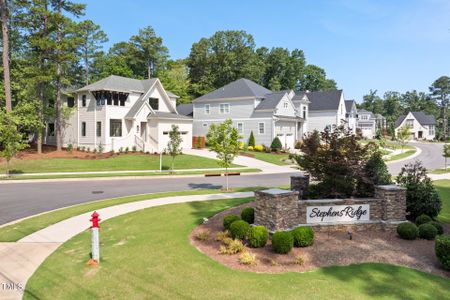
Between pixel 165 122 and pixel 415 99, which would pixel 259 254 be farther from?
pixel 415 99

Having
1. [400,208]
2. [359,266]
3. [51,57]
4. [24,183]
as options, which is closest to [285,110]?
[51,57]

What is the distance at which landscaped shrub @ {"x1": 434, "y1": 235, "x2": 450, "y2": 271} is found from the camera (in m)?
8.42

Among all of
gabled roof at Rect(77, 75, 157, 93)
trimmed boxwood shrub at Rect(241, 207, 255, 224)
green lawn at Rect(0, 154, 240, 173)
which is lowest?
trimmed boxwood shrub at Rect(241, 207, 255, 224)

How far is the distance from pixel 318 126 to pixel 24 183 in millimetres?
50885

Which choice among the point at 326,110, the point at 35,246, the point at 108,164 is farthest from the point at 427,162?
the point at 35,246

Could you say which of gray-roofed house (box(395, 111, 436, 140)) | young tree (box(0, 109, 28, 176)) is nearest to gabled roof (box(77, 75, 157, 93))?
young tree (box(0, 109, 28, 176))

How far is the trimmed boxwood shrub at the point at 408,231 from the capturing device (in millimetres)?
10562

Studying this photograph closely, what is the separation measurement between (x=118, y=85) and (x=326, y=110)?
3760 centimetres

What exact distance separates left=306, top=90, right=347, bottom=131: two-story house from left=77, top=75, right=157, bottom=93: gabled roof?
1282 inches

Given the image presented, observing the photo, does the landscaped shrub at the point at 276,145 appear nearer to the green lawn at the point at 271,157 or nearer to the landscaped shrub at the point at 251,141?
the green lawn at the point at 271,157

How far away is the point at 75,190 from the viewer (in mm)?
21016

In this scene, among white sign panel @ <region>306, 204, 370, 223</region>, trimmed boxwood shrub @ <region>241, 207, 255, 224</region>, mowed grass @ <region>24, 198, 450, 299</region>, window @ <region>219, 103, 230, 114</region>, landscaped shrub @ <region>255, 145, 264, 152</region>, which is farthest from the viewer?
window @ <region>219, 103, 230, 114</region>

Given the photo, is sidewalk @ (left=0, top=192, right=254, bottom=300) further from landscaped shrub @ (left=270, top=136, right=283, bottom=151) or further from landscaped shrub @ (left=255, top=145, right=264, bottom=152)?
landscaped shrub @ (left=270, top=136, right=283, bottom=151)

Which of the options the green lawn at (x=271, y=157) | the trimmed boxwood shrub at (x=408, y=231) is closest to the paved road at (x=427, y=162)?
the green lawn at (x=271, y=157)
